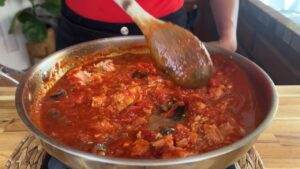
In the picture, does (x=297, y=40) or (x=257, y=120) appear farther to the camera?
(x=297, y=40)

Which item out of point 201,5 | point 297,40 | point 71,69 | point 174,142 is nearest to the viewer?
point 174,142

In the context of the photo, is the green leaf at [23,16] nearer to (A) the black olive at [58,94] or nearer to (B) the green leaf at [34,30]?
(B) the green leaf at [34,30]

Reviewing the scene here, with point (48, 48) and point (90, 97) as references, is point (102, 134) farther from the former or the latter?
point (48, 48)

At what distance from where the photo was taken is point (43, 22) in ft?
10.4

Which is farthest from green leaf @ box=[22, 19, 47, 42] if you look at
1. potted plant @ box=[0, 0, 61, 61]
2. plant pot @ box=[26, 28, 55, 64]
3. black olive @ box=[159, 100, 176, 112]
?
black olive @ box=[159, 100, 176, 112]

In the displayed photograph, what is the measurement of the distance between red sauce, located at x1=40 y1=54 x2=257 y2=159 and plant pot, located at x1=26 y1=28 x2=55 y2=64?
2.29 meters

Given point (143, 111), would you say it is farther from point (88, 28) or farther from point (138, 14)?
point (88, 28)

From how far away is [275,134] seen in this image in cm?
110

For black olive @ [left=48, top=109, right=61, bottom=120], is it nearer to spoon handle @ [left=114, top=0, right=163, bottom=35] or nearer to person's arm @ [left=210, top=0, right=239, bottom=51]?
spoon handle @ [left=114, top=0, right=163, bottom=35]

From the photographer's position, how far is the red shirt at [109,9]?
1.33 m

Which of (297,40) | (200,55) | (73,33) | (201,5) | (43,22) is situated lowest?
(43,22)

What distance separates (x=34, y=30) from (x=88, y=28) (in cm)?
184

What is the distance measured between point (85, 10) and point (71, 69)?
14.5 inches

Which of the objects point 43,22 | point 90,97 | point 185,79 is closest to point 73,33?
point 90,97
